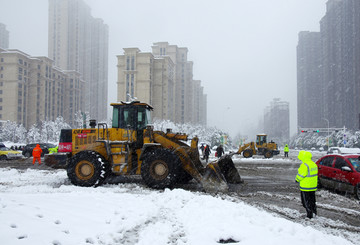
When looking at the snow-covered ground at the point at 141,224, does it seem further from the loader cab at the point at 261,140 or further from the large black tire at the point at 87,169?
the loader cab at the point at 261,140

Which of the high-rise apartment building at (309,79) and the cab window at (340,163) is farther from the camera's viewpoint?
the high-rise apartment building at (309,79)

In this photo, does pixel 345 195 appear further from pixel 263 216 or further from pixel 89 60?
pixel 89 60

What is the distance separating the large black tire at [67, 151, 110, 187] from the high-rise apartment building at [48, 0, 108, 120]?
423 ft

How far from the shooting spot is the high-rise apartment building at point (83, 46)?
137125mm

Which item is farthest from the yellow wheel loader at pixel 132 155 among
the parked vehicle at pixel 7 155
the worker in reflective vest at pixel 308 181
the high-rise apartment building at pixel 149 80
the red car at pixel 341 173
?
the high-rise apartment building at pixel 149 80

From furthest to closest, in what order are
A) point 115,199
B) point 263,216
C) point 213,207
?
point 115,199
point 213,207
point 263,216

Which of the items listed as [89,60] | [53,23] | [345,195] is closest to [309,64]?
[89,60]

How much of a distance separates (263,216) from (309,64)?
145568 millimetres

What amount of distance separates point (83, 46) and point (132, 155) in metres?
149

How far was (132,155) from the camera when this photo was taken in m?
9.75

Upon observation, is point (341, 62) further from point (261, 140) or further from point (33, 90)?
point (33, 90)

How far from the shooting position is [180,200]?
287 inches

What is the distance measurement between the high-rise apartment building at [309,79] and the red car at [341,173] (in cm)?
12433

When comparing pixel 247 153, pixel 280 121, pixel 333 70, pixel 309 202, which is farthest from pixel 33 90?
pixel 280 121
